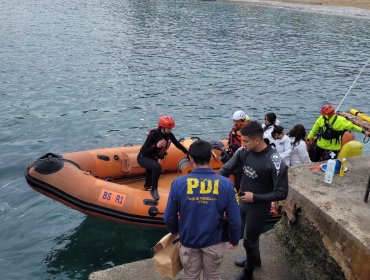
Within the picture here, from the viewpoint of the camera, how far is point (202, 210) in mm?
3576

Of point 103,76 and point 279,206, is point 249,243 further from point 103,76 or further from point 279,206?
point 103,76

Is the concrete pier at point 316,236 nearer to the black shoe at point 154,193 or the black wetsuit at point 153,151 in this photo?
the black shoe at point 154,193

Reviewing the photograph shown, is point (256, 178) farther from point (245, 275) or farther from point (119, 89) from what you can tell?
point (119, 89)

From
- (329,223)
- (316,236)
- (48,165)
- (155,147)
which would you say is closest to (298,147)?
(155,147)

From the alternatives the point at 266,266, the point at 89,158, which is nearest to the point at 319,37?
the point at 89,158

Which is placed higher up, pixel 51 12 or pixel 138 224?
pixel 51 12

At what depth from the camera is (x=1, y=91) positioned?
1602cm

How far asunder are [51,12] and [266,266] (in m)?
38.2

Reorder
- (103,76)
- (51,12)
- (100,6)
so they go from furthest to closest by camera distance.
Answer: (100,6), (51,12), (103,76)

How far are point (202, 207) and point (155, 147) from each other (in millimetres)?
3935

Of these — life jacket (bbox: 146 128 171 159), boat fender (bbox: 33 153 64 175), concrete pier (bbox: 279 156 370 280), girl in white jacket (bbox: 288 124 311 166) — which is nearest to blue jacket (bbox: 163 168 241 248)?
concrete pier (bbox: 279 156 370 280)

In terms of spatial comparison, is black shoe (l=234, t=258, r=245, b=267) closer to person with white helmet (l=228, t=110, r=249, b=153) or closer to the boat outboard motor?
person with white helmet (l=228, t=110, r=249, b=153)

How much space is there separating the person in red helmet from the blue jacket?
4.98 m

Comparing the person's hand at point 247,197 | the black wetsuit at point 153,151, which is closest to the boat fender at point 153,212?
the black wetsuit at point 153,151
